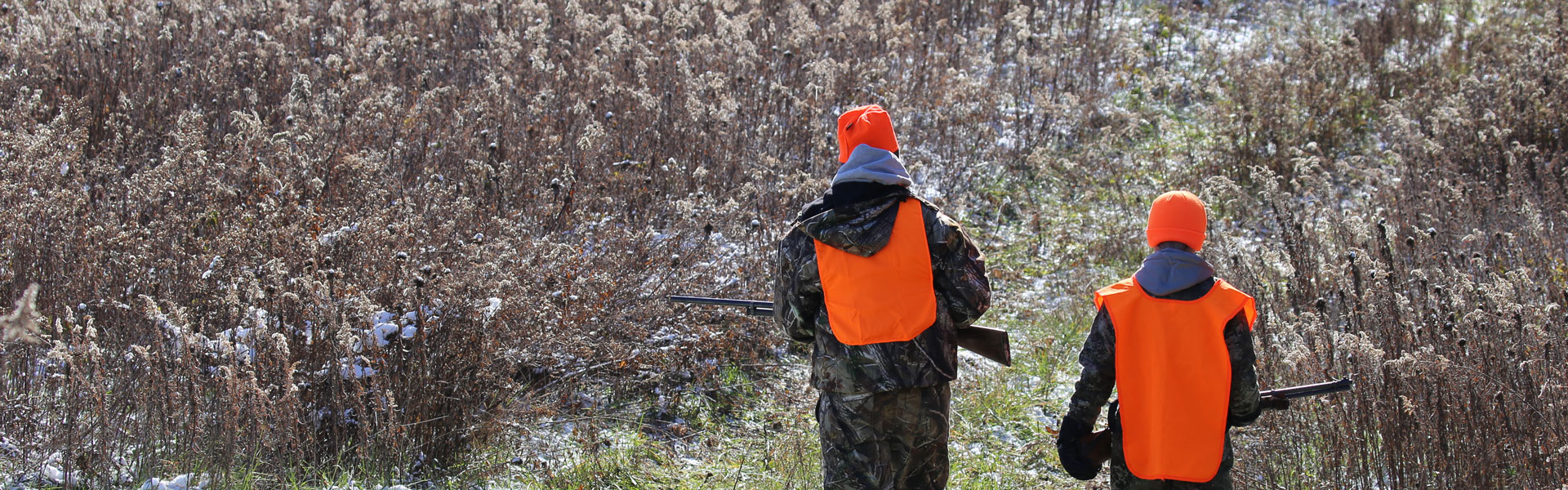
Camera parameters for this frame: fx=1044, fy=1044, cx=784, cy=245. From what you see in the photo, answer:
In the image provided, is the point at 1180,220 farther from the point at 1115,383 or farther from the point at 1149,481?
the point at 1149,481

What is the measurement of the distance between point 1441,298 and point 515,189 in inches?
200

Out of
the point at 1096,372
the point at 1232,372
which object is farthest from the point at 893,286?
the point at 1232,372

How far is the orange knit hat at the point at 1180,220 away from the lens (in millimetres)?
3049

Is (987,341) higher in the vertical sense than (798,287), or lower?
lower

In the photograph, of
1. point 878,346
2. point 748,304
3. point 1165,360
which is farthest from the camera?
point 748,304

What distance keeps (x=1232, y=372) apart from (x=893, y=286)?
1.03 meters

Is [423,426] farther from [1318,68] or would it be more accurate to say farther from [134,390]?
[1318,68]

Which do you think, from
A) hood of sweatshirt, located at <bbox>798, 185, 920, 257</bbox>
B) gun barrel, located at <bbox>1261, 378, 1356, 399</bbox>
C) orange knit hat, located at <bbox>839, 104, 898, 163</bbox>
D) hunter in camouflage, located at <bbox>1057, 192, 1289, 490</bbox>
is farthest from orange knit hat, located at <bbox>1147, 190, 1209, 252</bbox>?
orange knit hat, located at <bbox>839, 104, 898, 163</bbox>

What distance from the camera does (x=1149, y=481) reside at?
3182mm

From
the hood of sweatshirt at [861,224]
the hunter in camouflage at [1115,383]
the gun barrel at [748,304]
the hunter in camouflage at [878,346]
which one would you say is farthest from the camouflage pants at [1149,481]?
the gun barrel at [748,304]

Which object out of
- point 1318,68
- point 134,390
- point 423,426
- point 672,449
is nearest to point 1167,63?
point 1318,68

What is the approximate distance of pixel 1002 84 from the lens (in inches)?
416

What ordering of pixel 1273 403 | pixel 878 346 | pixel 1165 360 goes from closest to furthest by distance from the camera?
pixel 1165 360 < pixel 1273 403 < pixel 878 346

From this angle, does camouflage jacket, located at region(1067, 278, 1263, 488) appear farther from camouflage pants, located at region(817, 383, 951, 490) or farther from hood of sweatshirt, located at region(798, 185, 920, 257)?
hood of sweatshirt, located at region(798, 185, 920, 257)
